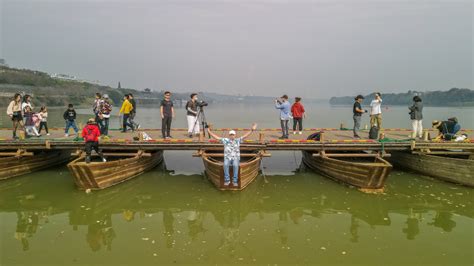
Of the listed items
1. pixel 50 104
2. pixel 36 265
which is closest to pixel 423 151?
pixel 36 265

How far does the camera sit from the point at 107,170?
1167 centimetres

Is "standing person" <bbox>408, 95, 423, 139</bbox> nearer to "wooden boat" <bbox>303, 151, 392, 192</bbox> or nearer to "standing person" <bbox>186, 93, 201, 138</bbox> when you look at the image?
"wooden boat" <bbox>303, 151, 392, 192</bbox>

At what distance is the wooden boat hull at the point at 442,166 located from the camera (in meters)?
11.8

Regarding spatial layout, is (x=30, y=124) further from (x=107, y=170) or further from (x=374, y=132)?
(x=374, y=132)

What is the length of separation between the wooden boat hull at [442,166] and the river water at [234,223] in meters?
0.36

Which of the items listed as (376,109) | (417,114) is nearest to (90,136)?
(376,109)

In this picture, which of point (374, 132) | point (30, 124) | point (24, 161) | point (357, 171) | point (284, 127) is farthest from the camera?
point (30, 124)

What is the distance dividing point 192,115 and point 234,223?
280 inches

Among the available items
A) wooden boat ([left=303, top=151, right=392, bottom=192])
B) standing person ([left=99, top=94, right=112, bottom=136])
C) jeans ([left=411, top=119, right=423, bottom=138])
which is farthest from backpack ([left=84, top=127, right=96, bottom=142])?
jeans ([left=411, top=119, right=423, bottom=138])

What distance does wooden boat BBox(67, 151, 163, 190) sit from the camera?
10938mm

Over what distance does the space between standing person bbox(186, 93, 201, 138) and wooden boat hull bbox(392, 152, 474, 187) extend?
986 centimetres

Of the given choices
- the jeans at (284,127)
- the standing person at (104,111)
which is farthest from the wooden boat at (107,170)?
the jeans at (284,127)

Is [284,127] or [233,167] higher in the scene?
[284,127]

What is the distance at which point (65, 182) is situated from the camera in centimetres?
1269
